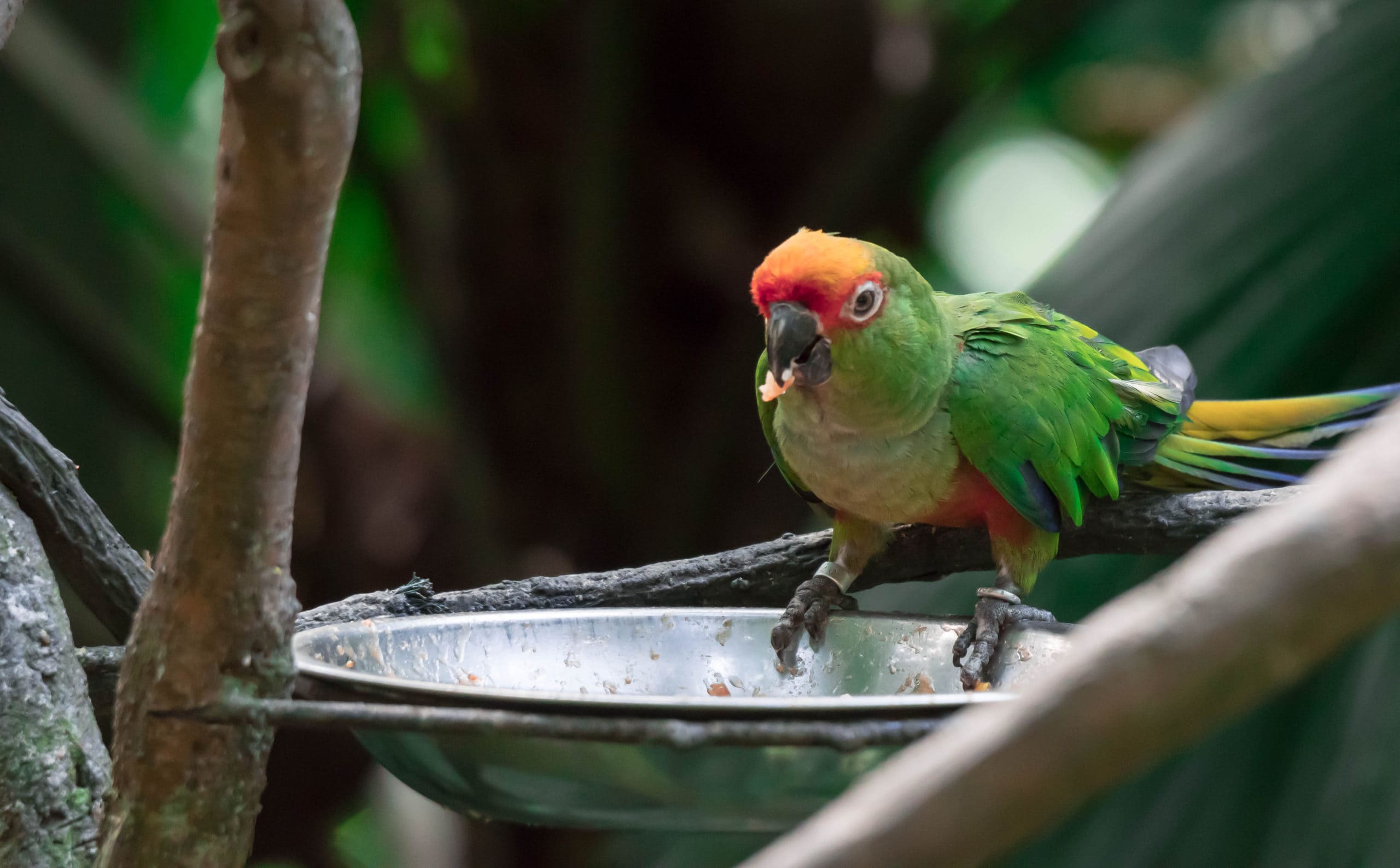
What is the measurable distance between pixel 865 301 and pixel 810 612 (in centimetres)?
38

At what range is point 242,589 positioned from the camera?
76 centimetres

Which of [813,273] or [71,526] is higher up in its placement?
[813,273]

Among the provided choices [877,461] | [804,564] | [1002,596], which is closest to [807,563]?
[804,564]

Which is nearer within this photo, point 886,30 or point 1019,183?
point 886,30

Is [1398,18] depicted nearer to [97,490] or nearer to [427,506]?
[427,506]

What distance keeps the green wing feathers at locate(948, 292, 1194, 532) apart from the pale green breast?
33 mm

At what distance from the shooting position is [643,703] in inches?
24.4

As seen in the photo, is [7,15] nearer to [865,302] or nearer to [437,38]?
[865,302]

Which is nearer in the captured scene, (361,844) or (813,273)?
(813,273)

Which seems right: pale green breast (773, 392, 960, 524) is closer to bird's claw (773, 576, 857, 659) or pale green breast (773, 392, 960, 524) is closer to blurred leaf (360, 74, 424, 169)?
bird's claw (773, 576, 857, 659)

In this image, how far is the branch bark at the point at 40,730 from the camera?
856mm

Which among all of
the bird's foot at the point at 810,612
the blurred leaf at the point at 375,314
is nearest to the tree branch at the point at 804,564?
the bird's foot at the point at 810,612

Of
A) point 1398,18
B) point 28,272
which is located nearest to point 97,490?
point 28,272

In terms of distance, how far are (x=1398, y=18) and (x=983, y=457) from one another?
1411 millimetres
